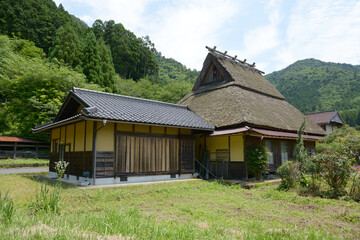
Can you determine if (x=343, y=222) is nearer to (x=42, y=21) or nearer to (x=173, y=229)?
(x=173, y=229)

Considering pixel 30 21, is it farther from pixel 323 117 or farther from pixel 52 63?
pixel 323 117

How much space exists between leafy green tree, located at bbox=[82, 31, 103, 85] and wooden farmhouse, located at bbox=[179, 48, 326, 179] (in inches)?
491

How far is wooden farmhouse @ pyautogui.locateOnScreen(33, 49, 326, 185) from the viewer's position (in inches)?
380

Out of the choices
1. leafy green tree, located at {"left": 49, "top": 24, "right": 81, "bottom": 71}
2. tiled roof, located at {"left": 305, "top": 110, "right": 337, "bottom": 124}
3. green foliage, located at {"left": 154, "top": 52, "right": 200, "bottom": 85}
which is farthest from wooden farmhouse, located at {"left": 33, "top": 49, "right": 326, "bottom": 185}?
green foliage, located at {"left": 154, "top": 52, "right": 200, "bottom": 85}

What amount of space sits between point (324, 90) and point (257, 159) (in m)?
44.0

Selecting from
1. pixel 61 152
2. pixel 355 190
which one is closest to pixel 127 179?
pixel 61 152

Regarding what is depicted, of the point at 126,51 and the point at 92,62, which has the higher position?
the point at 126,51

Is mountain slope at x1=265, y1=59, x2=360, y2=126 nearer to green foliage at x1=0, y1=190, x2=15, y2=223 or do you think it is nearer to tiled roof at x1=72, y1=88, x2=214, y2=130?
tiled roof at x1=72, y1=88, x2=214, y2=130

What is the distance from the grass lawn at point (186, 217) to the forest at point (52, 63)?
15.6 m

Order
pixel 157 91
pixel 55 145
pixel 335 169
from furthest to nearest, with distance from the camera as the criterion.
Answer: pixel 157 91 → pixel 55 145 → pixel 335 169

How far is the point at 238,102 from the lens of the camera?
13867 millimetres

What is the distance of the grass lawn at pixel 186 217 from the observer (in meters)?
3.42

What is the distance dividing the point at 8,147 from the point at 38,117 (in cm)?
325

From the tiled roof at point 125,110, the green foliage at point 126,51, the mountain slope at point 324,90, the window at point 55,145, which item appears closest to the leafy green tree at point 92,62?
the green foliage at point 126,51
